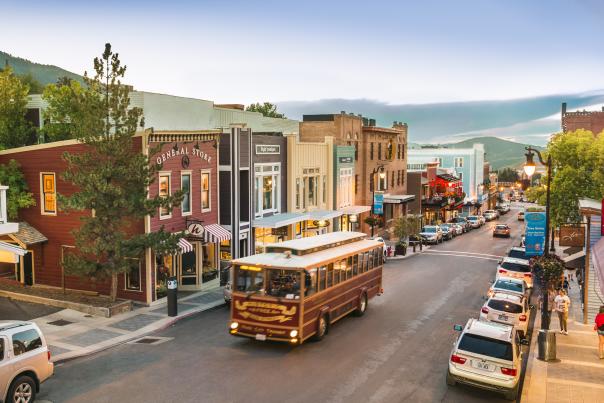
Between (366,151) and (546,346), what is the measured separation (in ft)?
125

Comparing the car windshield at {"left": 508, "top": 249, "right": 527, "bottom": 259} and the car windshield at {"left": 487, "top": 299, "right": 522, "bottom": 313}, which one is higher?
the car windshield at {"left": 487, "top": 299, "right": 522, "bottom": 313}

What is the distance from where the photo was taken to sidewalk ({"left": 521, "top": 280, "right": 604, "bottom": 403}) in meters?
14.7

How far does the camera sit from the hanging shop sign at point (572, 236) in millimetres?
28641

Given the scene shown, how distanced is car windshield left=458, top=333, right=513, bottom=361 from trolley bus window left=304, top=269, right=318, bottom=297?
530 centimetres

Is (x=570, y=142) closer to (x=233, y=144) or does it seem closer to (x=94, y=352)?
(x=233, y=144)

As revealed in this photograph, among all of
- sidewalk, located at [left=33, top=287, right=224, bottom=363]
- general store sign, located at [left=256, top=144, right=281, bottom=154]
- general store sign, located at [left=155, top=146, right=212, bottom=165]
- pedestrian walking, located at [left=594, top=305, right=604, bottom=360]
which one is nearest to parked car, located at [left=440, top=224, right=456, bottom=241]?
general store sign, located at [left=256, top=144, right=281, bottom=154]

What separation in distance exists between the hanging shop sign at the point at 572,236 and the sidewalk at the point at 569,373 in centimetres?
753

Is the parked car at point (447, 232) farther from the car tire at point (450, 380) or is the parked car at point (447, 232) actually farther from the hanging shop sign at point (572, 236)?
the car tire at point (450, 380)

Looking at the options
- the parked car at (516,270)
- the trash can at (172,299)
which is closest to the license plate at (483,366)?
the trash can at (172,299)

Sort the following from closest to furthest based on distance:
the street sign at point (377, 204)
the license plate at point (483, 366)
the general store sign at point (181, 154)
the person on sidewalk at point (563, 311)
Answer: the license plate at point (483, 366) < the person on sidewalk at point (563, 311) < the general store sign at point (181, 154) < the street sign at point (377, 204)

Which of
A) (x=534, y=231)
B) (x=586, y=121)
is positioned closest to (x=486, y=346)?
(x=534, y=231)

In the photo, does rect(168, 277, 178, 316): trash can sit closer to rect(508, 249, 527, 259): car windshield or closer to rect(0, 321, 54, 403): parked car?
rect(0, 321, 54, 403): parked car

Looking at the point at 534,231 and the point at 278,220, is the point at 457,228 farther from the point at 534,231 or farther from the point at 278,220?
the point at 278,220

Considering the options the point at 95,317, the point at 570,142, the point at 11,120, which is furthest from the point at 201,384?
the point at 570,142
